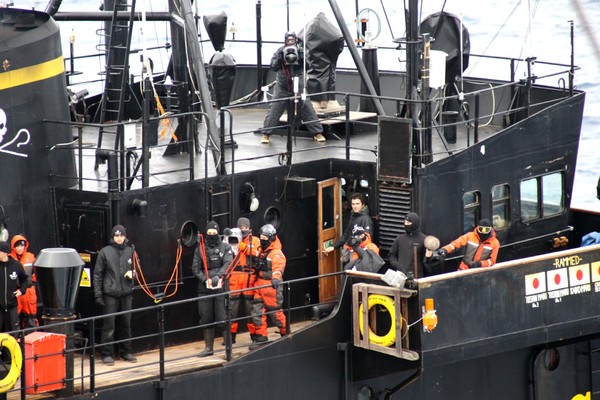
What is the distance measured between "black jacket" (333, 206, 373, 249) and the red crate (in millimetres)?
3965

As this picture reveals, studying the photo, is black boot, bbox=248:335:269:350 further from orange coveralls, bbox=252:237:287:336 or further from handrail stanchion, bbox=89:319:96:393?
handrail stanchion, bbox=89:319:96:393

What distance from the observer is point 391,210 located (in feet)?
52.5

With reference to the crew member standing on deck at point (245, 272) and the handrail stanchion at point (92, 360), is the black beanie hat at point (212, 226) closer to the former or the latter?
the crew member standing on deck at point (245, 272)

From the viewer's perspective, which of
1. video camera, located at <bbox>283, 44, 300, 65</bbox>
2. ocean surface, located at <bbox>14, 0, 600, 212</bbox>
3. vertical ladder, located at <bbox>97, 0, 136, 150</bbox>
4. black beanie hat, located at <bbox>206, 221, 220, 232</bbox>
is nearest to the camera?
black beanie hat, located at <bbox>206, 221, 220, 232</bbox>

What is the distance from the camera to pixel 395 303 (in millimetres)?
14500

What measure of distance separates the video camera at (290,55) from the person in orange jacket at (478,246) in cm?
335

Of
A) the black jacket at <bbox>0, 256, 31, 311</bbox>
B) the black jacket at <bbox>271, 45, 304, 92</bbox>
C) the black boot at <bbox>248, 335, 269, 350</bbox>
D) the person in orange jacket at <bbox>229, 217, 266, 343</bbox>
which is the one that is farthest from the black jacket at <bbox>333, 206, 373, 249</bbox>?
the black jacket at <bbox>0, 256, 31, 311</bbox>

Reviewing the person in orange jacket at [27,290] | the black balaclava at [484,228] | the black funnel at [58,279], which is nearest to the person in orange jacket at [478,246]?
the black balaclava at [484,228]

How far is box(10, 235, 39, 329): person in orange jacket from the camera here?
45.7 feet

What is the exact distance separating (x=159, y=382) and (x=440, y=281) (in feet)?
10.8

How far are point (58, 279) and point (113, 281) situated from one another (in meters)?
1.39

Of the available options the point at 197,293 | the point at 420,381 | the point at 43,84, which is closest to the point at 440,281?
the point at 420,381

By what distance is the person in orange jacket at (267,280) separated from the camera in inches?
582

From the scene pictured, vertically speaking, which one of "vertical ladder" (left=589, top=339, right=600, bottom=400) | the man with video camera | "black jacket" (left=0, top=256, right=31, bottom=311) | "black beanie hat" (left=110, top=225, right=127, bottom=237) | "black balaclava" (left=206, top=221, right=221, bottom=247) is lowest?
"vertical ladder" (left=589, top=339, right=600, bottom=400)
